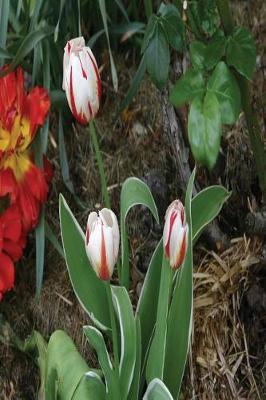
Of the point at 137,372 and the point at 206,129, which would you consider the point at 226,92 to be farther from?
the point at 137,372

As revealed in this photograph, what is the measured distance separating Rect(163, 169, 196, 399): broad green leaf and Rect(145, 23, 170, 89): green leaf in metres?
0.16

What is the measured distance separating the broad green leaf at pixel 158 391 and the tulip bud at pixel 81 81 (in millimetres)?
384

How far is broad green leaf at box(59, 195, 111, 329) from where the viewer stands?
1.37 meters

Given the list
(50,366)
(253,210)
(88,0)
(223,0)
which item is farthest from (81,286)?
(88,0)

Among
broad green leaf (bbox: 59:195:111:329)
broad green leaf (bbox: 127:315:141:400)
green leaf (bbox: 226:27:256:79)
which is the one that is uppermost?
green leaf (bbox: 226:27:256:79)

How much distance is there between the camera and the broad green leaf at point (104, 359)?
1176 mm

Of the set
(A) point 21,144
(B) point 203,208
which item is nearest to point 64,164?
(A) point 21,144

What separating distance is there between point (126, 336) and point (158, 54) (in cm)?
41

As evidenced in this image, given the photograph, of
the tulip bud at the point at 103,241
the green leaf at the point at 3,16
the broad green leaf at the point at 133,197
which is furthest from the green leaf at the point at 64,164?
the tulip bud at the point at 103,241

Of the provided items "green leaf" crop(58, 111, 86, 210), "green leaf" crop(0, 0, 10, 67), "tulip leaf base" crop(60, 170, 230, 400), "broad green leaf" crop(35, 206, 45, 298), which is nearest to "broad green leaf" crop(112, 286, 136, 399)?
"tulip leaf base" crop(60, 170, 230, 400)

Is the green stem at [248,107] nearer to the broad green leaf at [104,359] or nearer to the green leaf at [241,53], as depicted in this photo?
the green leaf at [241,53]

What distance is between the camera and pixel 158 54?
1272mm

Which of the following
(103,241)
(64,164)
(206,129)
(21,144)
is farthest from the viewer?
(64,164)

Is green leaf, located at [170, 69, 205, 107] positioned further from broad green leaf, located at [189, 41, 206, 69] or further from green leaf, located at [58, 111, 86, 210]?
green leaf, located at [58, 111, 86, 210]
